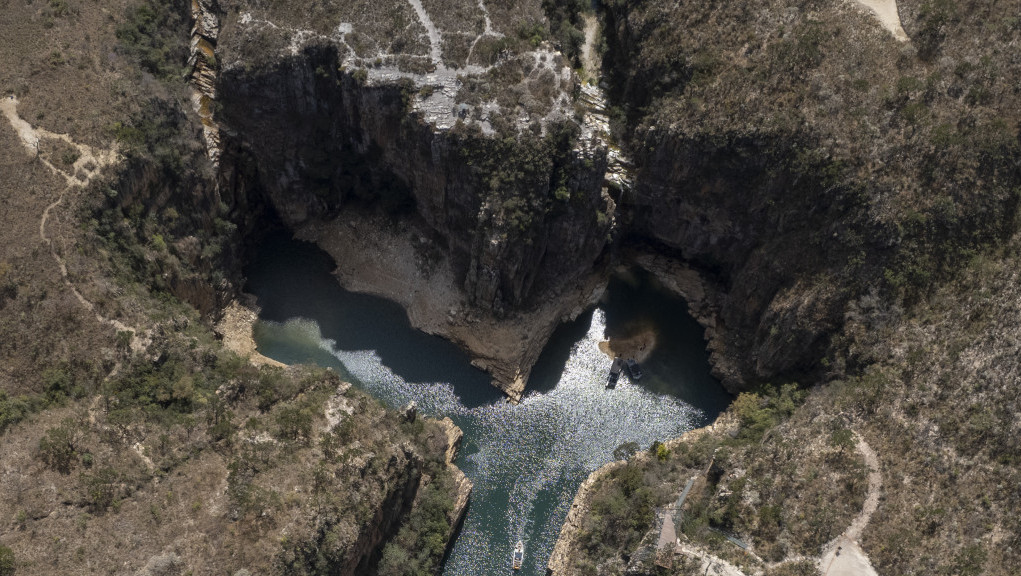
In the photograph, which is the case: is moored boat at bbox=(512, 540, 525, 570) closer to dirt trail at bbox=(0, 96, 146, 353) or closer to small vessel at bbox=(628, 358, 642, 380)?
small vessel at bbox=(628, 358, 642, 380)

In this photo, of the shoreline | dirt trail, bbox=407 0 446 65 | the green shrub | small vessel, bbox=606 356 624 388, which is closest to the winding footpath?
the shoreline

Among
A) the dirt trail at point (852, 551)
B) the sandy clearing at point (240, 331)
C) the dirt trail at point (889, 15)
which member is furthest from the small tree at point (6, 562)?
the dirt trail at point (889, 15)

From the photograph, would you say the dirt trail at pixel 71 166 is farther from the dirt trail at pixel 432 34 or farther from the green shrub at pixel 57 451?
the dirt trail at pixel 432 34

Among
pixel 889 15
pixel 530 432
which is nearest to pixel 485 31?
pixel 889 15

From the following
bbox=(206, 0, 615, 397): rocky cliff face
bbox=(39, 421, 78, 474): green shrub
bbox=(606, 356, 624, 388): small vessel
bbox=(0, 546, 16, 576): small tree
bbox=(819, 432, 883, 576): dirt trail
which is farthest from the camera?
bbox=(606, 356, 624, 388): small vessel

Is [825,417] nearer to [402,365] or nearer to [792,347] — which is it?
[792,347]

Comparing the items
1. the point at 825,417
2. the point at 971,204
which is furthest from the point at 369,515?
the point at 971,204
